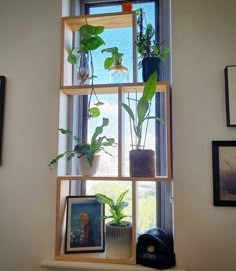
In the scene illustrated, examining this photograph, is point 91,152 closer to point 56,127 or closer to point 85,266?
point 56,127

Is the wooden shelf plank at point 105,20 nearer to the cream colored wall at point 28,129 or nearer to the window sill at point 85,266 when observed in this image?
the cream colored wall at point 28,129

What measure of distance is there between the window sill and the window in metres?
0.28

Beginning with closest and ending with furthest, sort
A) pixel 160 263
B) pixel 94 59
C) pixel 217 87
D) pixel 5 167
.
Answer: pixel 160 263, pixel 217 87, pixel 5 167, pixel 94 59

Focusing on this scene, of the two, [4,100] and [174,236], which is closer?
[174,236]

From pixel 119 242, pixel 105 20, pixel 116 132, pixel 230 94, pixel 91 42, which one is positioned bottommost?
pixel 119 242

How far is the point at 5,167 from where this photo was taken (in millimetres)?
1498

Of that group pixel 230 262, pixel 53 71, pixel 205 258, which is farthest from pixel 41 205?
pixel 230 262

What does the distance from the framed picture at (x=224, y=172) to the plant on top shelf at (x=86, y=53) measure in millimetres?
691

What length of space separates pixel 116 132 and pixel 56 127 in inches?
14.5

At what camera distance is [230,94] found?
131 centimetres

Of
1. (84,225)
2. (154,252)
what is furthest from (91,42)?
(154,252)

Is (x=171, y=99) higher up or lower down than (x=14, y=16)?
lower down

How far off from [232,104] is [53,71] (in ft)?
3.39

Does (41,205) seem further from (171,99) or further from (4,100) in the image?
(171,99)
